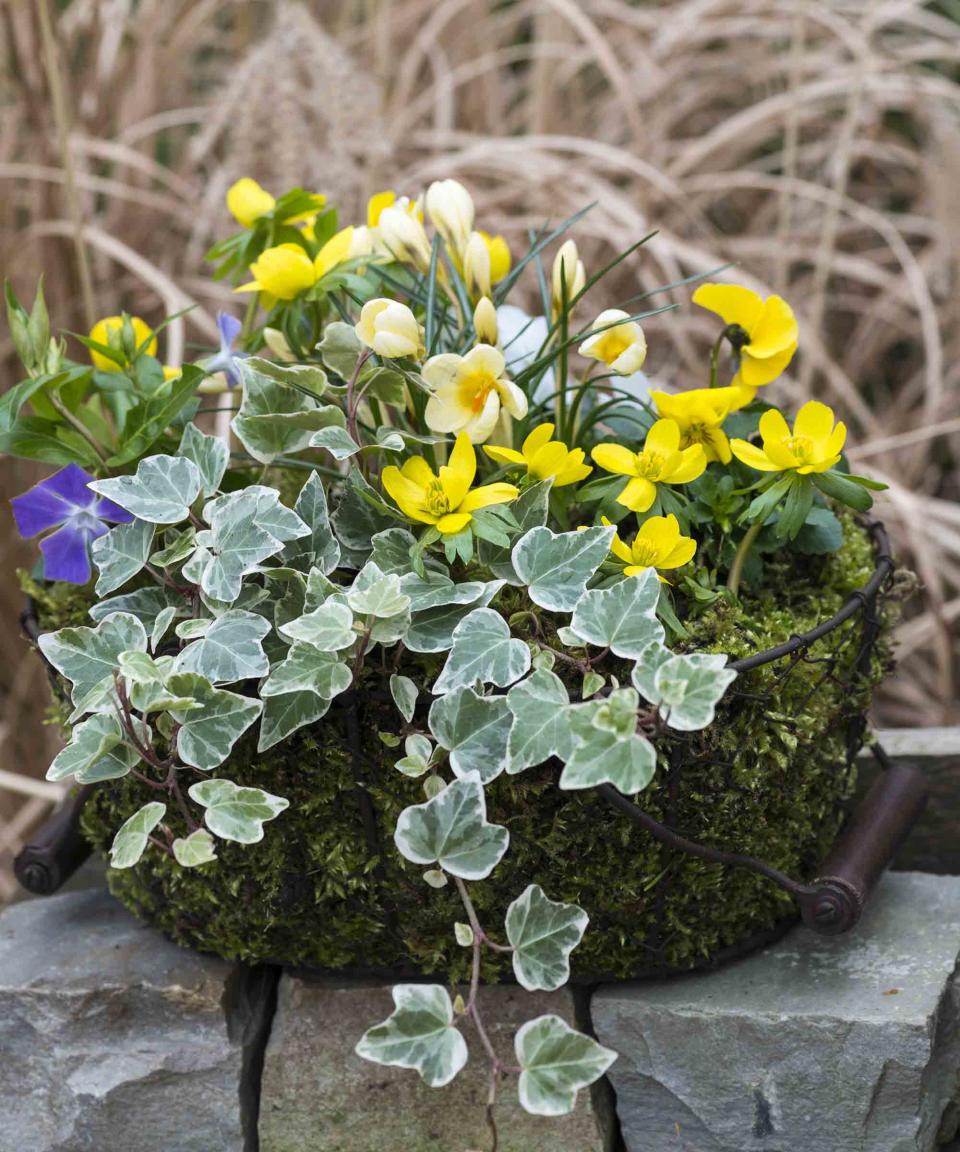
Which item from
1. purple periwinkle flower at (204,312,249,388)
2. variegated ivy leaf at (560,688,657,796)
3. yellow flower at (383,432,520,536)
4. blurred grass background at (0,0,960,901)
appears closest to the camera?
variegated ivy leaf at (560,688,657,796)

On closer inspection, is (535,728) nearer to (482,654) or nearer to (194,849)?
(482,654)

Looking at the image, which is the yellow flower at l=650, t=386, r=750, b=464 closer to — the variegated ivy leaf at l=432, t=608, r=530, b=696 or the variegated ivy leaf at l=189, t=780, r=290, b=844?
the variegated ivy leaf at l=432, t=608, r=530, b=696

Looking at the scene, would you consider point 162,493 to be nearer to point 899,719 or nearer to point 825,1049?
point 825,1049

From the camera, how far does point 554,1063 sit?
0.67m

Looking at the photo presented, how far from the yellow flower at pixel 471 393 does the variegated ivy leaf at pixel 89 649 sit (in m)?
0.23

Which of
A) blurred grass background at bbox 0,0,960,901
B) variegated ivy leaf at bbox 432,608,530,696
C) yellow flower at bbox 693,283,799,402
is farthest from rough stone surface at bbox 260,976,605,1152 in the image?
blurred grass background at bbox 0,0,960,901

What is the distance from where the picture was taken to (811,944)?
0.88m

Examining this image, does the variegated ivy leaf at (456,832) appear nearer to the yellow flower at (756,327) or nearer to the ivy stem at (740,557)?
the ivy stem at (740,557)

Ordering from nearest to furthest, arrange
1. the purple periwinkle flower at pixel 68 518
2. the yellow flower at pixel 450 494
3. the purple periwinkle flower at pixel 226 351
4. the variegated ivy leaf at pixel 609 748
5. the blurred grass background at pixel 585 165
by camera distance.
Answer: the variegated ivy leaf at pixel 609 748, the yellow flower at pixel 450 494, the purple periwinkle flower at pixel 68 518, the purple periwinkle flower at pixel 226 351, the blurred grass background at pixel 585 165

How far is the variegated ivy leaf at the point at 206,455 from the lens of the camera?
0.82 meters

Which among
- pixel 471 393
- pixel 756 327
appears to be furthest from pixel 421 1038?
pixel 756 327

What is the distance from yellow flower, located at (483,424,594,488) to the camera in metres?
0.80

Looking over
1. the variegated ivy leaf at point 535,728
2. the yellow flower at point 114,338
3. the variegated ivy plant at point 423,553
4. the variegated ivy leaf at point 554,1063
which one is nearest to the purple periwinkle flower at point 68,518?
the variegated ivy plant at point 423,553

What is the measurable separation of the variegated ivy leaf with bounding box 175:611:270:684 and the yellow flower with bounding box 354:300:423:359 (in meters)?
0.19
